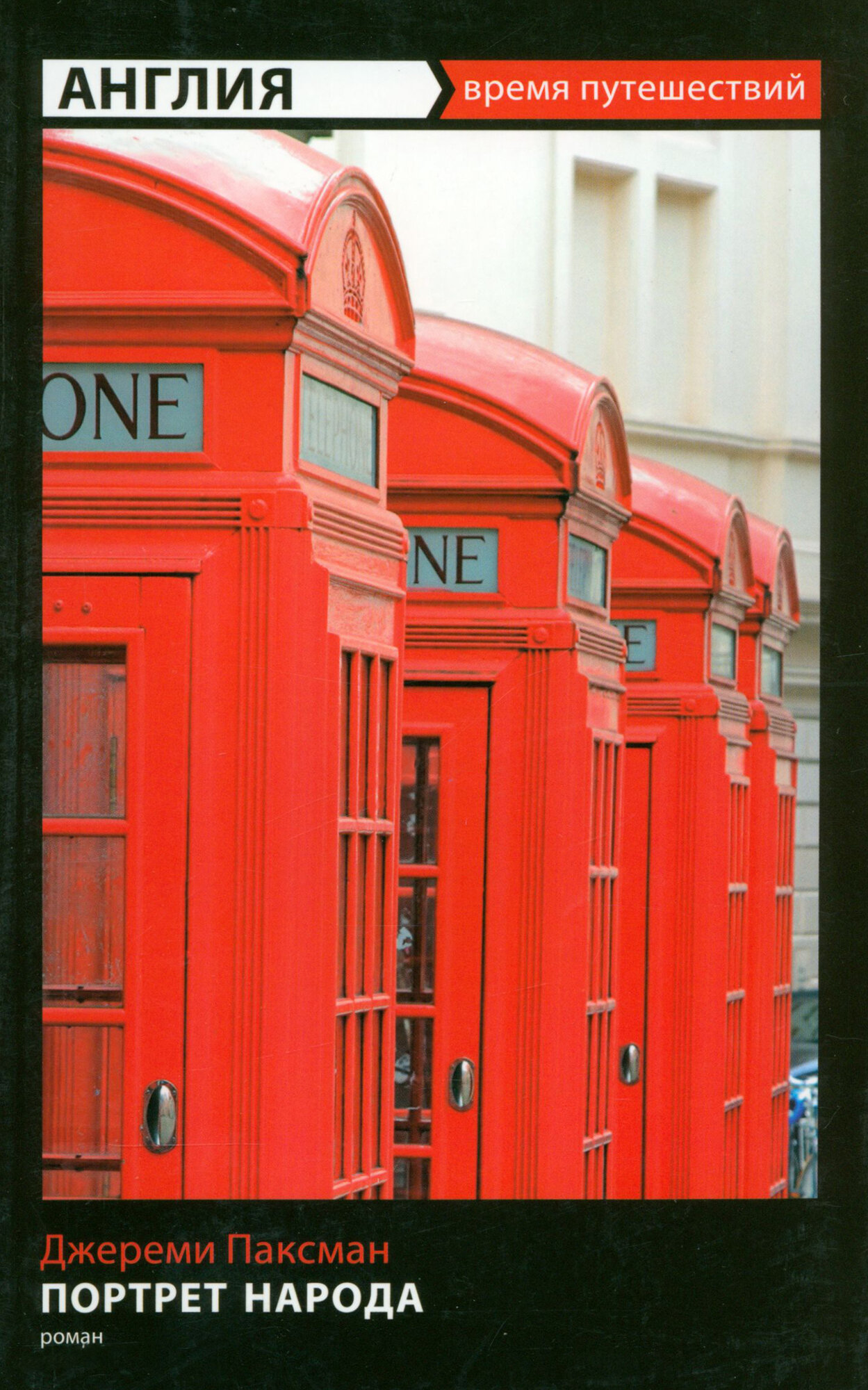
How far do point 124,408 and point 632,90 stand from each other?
1.12m

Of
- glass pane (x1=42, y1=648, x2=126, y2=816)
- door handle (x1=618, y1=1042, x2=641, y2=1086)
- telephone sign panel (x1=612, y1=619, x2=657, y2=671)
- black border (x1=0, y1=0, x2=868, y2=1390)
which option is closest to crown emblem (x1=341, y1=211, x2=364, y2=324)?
black border (x1=0, y1=0, x2=868, y2=1390)

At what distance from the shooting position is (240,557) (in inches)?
168

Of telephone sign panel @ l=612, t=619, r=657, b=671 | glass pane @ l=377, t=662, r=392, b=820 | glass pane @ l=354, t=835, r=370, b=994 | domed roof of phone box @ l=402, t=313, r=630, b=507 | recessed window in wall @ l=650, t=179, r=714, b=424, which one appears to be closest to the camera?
glass pane @ l=354, t=835, r=370, b=994

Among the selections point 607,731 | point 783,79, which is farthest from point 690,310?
point 607,731

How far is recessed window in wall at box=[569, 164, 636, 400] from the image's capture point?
5.01 metres

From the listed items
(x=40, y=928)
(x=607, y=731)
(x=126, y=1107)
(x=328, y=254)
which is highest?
(x=328, y=254)

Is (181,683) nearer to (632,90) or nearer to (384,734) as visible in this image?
(384,734)

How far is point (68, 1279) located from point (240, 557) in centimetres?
133

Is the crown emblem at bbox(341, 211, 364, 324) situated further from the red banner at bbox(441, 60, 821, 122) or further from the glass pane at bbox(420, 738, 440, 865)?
the glass pane at bbox(420, 738, 440, 865)

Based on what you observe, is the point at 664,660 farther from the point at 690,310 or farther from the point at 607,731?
the point at 690,310

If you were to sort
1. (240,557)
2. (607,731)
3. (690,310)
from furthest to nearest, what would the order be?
1. (607,731)
2. (690,310)
3. (240,557)

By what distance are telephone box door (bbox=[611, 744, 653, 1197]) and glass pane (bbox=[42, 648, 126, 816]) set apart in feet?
6.07

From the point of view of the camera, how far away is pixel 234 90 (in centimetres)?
442

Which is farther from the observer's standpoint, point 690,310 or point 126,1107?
point 690,310
